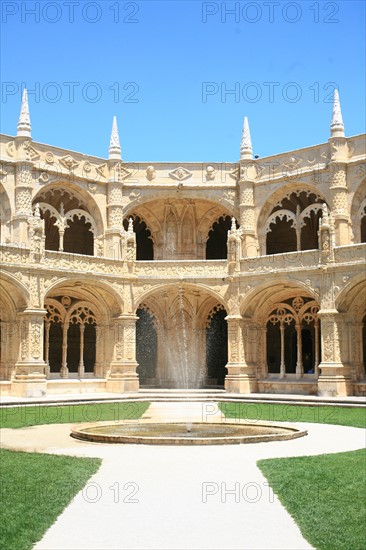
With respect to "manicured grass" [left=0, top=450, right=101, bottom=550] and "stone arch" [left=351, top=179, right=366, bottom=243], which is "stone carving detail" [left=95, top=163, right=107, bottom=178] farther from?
"manicured grass" [left=0, top=450, right=101, bottom=550]

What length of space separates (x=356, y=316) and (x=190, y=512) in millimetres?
21743

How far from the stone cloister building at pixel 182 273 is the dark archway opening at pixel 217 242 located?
3.05 ft

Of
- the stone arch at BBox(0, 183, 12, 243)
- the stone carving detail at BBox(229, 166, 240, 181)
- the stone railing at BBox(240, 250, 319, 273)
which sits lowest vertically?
the stone railing at BBox(240, 250, 319, 273)

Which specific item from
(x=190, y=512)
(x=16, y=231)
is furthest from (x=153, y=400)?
(x=190, y=512)

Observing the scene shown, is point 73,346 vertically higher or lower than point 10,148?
lower

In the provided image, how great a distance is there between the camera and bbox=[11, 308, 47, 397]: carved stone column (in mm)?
27766

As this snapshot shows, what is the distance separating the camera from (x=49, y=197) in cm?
3334

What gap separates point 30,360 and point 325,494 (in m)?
20.5

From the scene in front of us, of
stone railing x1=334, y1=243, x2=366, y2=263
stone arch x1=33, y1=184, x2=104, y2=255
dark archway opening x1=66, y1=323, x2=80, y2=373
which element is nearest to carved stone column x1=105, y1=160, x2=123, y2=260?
stone arch x1=33, y1=184, x2=104, y2=255

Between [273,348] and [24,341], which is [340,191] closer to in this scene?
[273,348]

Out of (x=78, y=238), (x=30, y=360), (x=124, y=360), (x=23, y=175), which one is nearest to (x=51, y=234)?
(x=78, y=238)

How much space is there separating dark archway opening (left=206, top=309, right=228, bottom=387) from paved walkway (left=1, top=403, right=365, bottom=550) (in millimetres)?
22045

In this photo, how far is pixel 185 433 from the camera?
14781 millimetres

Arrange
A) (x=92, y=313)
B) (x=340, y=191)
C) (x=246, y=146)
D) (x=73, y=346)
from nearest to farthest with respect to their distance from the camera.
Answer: (x=340, y=191)
(x=92, y=313)
(x=246, y=146)
(x=73, y=346)
